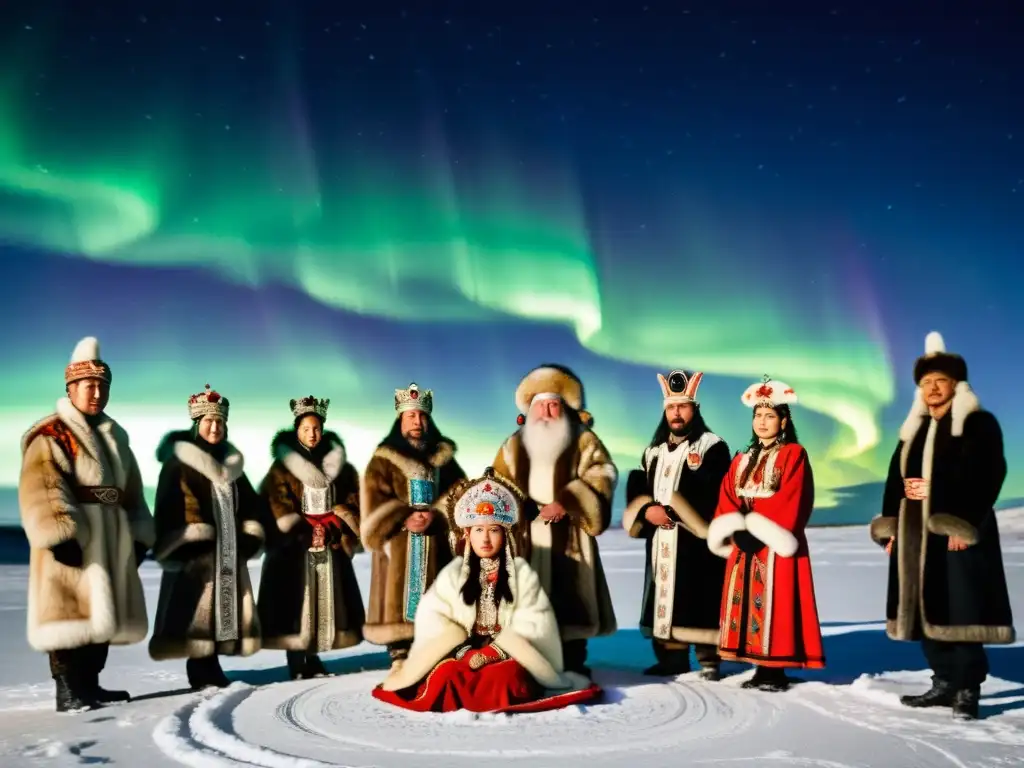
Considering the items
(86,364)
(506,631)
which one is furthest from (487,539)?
(86,364)

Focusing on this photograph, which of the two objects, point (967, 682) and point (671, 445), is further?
point (671, 445)

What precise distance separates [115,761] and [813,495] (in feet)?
12.6

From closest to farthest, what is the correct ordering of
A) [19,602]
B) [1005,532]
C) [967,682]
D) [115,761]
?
[115,761] → [967,682] → [19,602] → [1005,532]

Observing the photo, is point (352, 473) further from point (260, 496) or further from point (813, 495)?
point (813, 495)

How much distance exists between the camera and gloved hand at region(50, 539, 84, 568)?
491cm

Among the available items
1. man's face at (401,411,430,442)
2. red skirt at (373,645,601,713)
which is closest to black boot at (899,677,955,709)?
red skirt at (373,645,601,713)

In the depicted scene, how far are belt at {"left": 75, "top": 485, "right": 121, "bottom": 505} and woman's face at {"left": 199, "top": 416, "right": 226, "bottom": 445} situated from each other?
0.65 meters

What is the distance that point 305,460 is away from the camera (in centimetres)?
604

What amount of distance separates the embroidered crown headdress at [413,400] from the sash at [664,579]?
1.69m

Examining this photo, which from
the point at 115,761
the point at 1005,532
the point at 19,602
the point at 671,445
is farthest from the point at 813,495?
the point at 1005,532

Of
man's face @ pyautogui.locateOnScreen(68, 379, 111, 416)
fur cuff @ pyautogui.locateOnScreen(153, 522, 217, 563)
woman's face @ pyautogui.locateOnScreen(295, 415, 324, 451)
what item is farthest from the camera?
woman's face @ pyautogui.locateOnScreen(295, 415, 324, 451)

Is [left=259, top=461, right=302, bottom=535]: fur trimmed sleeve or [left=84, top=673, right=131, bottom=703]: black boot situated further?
[left=259, top=461, right=302, bottom=535]: fur trimmed sleeve

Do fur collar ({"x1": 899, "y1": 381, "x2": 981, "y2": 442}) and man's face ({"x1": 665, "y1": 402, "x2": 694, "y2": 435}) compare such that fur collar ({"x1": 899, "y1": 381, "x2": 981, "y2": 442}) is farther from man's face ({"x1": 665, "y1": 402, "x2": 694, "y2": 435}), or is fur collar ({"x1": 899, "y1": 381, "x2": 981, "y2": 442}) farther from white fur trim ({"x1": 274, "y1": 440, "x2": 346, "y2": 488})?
white fur trim ({"x1": 274, "y1": 440, "x2": 346, "y2": 488})

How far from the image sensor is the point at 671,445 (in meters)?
6.06
